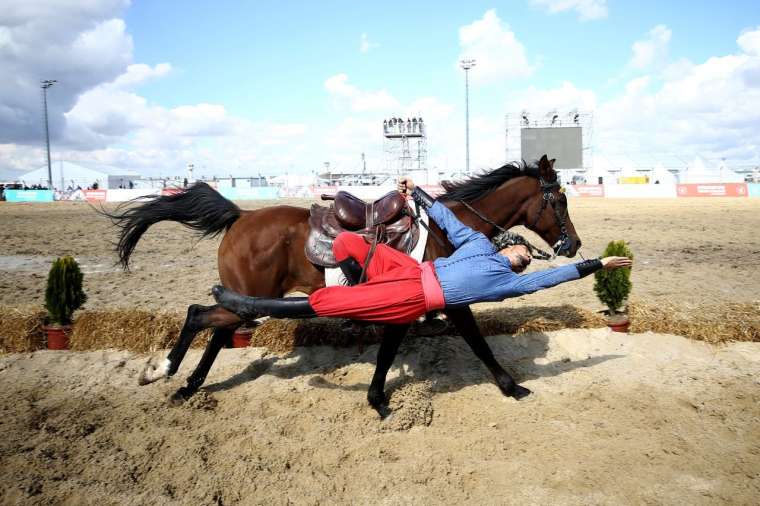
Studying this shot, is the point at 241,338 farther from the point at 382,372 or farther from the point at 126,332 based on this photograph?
the point at 382,372

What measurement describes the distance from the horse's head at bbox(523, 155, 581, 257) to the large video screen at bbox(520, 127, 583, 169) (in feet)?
115

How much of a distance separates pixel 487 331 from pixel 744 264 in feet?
24.6

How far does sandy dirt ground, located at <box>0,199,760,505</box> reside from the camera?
330cm

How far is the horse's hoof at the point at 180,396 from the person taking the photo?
4.63 m

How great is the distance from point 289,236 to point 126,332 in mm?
2526

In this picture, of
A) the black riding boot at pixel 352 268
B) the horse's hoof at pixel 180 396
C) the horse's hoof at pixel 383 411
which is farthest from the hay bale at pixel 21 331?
the horse's hoof at pixel 383 411

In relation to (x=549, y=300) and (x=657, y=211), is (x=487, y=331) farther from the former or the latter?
(x=657, y=211)

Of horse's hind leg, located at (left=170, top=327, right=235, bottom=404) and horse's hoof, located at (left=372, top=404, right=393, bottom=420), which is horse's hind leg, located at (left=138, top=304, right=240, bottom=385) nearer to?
horse's hind leg, located at (left=170, top=327, right=235, bottom=404)

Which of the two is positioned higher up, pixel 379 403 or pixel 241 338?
pixel 241 338

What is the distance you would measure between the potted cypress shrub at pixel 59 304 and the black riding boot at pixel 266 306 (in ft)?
10.6

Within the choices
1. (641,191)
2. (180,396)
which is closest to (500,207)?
(180,396)

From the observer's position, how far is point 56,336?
19.7ft

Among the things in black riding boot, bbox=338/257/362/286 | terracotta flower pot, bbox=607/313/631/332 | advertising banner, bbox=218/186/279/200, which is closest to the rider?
black riding boot, bbox=338/257/362/286

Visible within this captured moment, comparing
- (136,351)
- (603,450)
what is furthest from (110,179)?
(603,450)
